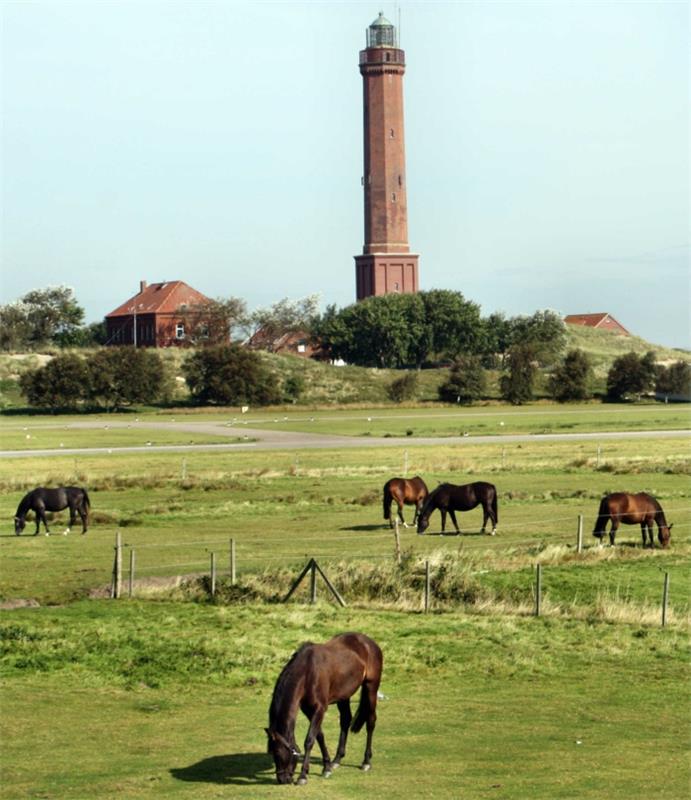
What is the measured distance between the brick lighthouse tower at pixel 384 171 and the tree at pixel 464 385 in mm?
31562

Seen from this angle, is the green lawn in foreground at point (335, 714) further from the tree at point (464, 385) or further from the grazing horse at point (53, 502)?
the tree at point (464, 385)

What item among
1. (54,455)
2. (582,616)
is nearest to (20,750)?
(582,616)

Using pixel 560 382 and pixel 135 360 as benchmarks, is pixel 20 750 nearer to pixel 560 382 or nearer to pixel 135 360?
pixel 135 360

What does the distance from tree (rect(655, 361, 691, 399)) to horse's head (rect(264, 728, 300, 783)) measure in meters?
118

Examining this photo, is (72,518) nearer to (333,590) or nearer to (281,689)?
(333,590)

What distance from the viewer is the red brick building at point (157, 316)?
16012cm

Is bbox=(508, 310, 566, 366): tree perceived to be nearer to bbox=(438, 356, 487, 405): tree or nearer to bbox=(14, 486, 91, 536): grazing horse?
bbox=(438, 356, 487, 405): tree

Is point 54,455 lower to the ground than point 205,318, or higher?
lower

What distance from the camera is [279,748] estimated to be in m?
16.7

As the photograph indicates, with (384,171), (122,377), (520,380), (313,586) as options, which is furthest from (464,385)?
(313,586)

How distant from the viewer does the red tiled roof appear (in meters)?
161

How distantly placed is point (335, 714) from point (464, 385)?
345ft

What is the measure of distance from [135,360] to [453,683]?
92.7 meters

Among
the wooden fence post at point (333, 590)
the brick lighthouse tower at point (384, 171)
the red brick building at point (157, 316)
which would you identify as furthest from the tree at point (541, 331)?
the wooden fence post at point (333, 590)
